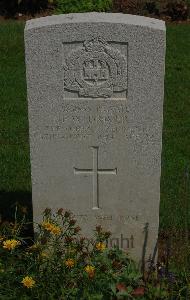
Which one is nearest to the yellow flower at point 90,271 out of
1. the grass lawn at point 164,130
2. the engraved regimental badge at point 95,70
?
the grass lawn at point 164,130

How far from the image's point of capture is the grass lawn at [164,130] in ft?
19.4

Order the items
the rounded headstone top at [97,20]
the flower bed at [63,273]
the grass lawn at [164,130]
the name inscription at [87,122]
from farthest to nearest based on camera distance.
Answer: the grass lawn at [164,130], the name inscription at [87,122], the rounded headstone top at [97,20], the flower bed at [63,273]

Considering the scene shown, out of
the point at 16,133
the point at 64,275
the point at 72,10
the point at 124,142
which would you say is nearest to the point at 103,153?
the point at 124,142

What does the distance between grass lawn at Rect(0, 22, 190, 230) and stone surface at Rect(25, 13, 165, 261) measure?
427mm

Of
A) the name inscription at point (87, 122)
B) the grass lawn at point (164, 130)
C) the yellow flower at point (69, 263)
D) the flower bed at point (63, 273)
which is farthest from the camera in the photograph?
the grass lawn at point (164, 130)

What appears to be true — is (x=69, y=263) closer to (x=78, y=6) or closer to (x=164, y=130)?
(x=164, y=130)

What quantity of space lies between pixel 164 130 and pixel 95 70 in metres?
3.31

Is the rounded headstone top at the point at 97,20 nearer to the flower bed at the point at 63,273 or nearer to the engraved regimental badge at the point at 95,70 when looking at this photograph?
the engraved regimental badge at the point at 95,70

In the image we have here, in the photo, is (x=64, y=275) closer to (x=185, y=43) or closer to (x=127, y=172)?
(x=127, y=172)

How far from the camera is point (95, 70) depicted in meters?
4.32

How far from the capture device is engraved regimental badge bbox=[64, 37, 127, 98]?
4.25m

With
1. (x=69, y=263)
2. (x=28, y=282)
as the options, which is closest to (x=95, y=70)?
(x=69, y=263)

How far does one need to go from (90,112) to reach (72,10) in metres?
7.66

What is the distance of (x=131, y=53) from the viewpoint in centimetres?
424
